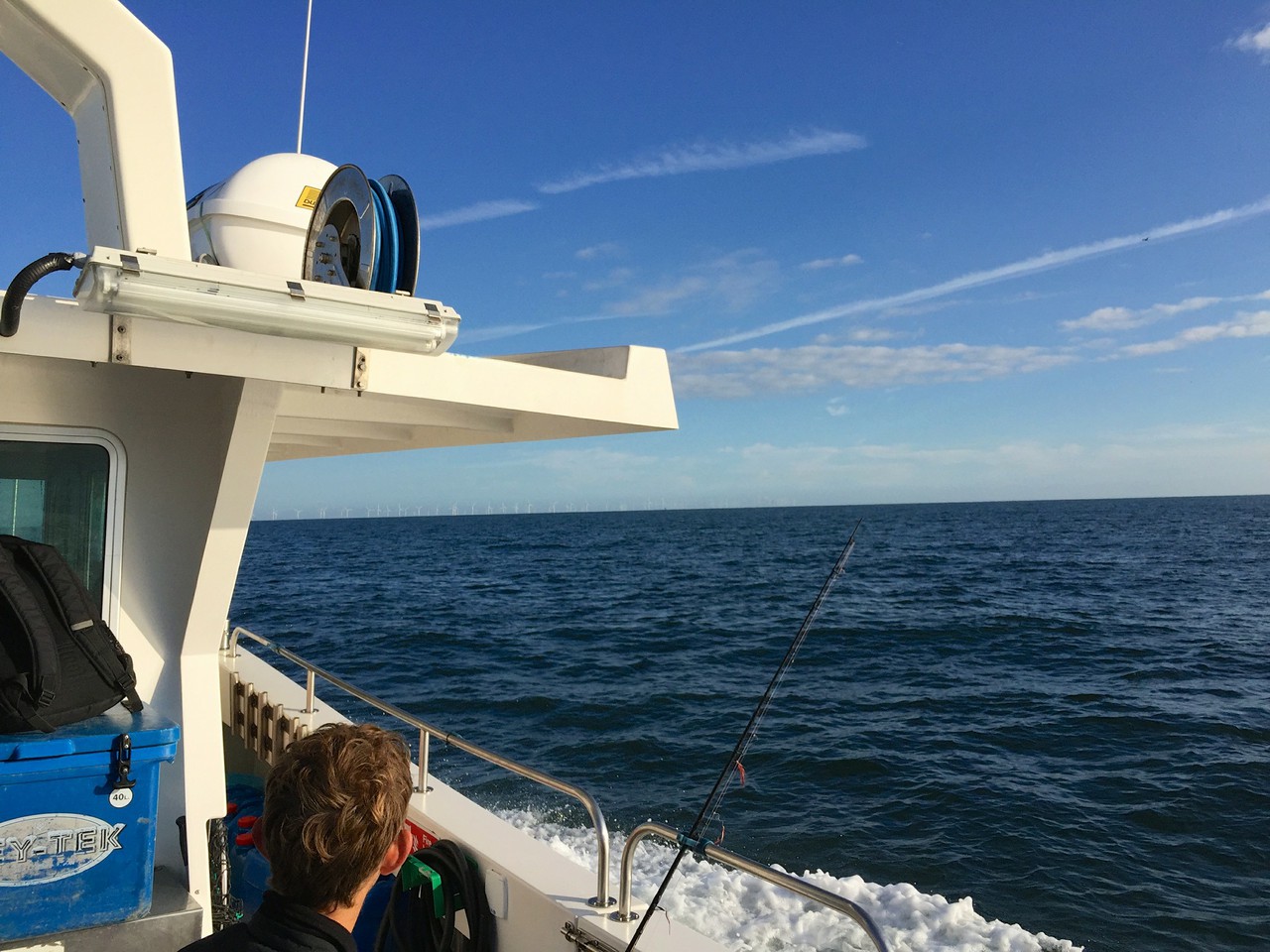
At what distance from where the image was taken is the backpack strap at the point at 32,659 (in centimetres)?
262

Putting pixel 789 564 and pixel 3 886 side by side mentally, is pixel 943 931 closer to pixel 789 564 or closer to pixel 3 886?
pixel 3 886

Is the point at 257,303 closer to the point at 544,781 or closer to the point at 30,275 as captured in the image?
the point at 30,275

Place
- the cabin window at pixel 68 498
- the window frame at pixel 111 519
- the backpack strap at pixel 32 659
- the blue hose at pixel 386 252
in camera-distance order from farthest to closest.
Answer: the window frame at pixel 111 519 < the cabin window at pixel 68 498 < the blue hose at pixel 386 252 < the backpack strap at pixel 32 659

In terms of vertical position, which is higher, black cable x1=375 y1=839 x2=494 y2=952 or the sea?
black cable x1=375 y1=839 x2=494 y2=952

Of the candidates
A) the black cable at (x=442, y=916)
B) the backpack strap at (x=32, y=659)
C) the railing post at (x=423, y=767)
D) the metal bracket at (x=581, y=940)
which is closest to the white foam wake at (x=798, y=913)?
the railing post at (x=423, y=767)

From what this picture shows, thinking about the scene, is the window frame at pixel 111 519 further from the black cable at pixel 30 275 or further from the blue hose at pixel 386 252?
the blue hose at pixel 386 252

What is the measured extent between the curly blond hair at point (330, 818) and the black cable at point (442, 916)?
210 cm

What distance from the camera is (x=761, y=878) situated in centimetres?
266

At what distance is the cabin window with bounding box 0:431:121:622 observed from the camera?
11.4 ft

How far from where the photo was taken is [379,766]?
1.67m

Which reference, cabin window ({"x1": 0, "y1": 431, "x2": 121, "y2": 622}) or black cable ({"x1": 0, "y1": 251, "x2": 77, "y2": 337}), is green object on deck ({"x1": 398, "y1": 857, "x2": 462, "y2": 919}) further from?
black cable ({"x1": 0, "y1": 251, "x2": 77, "y2": 337})

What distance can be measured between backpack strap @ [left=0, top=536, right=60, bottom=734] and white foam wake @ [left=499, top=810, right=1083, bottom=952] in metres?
4.81

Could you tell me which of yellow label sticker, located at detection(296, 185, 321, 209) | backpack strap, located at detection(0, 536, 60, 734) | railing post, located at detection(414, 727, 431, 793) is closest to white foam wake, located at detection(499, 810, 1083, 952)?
railing post, located at detection(414, 727, 431, 793)

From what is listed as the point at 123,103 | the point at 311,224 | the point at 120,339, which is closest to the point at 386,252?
the point at 311,224
